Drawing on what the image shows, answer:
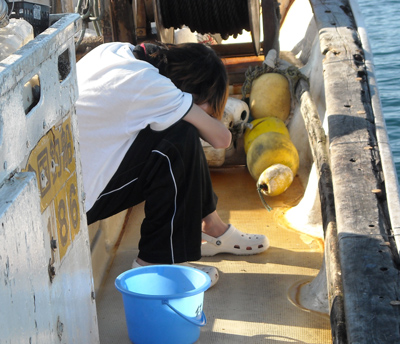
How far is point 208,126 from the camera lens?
2.79 m

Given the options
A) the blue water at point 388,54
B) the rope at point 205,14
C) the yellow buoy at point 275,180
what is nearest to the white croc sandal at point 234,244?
the yellow buoy at point 275,180

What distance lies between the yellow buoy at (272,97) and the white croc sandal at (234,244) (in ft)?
5.17

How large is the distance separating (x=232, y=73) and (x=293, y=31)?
147 centimetres

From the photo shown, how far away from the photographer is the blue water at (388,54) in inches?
295

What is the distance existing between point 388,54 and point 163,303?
28.5 ft

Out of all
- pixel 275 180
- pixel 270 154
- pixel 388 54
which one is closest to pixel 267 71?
pixel 270 154

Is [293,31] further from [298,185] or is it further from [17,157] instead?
[17,157]

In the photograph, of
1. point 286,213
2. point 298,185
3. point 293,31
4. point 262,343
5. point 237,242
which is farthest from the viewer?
point 293,31

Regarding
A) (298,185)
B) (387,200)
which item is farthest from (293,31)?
(387,200)

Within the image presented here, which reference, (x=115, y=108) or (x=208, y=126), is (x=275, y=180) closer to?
(x=208, y=126)

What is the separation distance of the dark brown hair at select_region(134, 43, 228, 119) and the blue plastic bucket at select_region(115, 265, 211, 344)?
795 millimetres

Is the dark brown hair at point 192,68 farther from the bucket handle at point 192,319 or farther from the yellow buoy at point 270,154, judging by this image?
the yellow buoy at point 270,154

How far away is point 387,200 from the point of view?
2541 millimetres

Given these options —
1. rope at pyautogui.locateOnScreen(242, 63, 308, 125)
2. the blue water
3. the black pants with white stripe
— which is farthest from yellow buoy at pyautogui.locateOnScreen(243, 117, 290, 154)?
the blue water
